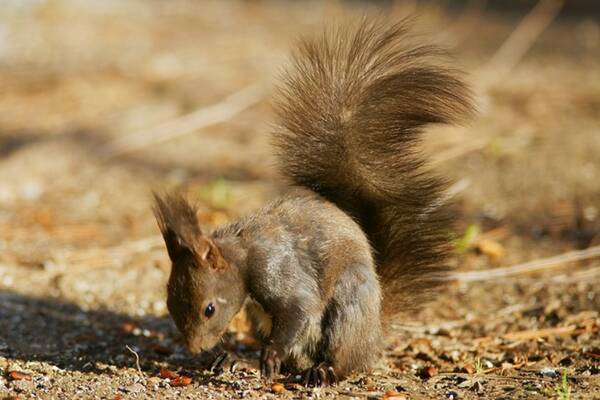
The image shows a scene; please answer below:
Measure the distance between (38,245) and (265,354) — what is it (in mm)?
1858

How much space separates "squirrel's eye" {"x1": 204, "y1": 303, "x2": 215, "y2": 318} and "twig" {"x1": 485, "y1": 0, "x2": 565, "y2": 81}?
4.09m

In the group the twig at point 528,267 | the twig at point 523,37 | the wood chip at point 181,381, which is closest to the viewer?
the wood chip at point 181,381

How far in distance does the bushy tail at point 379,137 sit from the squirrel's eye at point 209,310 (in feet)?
1.88

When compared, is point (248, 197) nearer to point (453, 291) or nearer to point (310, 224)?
point (453, 291)

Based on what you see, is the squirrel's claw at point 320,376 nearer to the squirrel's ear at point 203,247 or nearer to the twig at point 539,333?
the squirrel's ear at point 203,247

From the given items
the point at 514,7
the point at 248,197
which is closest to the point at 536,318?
the point at 248,197

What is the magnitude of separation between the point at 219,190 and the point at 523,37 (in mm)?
4024

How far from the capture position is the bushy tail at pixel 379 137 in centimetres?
260

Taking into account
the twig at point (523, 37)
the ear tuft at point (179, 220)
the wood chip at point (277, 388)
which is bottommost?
the wood chip at point (277, 388)

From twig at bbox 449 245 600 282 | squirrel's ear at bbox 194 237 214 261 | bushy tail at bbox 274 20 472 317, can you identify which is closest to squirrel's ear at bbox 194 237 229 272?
squirrel's ear at bbox 194 237 214 261

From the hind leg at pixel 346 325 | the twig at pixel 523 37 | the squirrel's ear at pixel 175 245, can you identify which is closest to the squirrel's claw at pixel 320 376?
the hind leg at pixel 346 325

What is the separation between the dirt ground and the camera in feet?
8.82

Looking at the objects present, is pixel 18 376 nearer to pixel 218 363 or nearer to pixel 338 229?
pixel 218 363

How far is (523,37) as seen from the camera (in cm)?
721
